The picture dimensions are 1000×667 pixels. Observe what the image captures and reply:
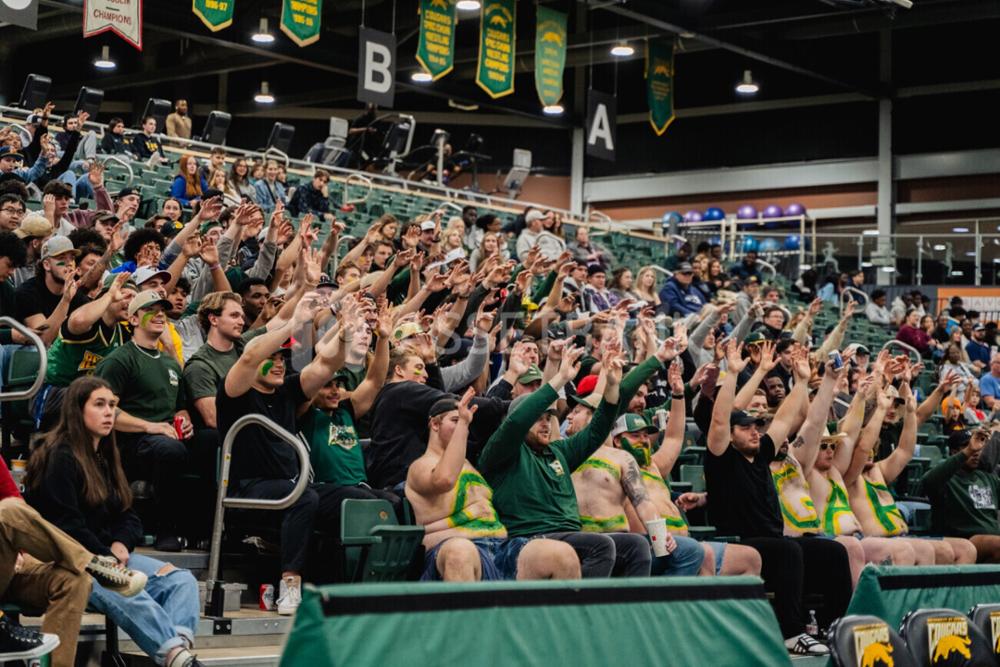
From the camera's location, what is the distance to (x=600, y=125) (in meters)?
22.2

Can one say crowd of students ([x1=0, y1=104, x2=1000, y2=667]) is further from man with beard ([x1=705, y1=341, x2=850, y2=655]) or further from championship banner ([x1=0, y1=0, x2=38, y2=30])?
championship banner ([x1=0, y1=0, x2=38, y2=30])

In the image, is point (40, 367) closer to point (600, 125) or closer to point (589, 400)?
point (589, 400)

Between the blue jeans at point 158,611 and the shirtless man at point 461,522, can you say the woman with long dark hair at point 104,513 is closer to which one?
the blue jeans at point 158,611

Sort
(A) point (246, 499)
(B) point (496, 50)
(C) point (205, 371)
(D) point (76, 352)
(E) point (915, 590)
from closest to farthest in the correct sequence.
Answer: (E) point (915, 590), (A) point (246, 499), (C) point (205, 371), (D) point (76, 352), (B) point (496, 50)

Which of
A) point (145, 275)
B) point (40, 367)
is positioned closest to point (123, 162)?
point (145, 275)

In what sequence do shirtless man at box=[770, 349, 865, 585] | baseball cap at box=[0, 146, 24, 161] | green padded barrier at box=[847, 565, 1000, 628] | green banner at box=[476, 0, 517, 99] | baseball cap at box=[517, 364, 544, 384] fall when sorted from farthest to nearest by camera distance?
green banner at box=[476, 0, 517, 99]
baseball cap at box=[0, 146, 24, 161]
shirtless man at box=[770, 349, 865, 585]
baseball cap at box=[517, 364, 544, 384]
green padded barrier at box=[847, 565, 1000, 628]

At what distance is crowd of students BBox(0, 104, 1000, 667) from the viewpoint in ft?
19.6

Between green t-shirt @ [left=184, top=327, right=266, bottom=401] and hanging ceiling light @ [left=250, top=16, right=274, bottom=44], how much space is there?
1908 cm

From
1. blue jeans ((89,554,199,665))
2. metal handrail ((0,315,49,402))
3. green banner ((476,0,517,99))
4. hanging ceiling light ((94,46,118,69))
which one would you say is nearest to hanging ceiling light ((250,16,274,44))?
hanging ceiling light ((94,46,118,69))

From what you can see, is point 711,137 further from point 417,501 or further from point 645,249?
point 417,501

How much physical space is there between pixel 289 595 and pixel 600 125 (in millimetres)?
16618

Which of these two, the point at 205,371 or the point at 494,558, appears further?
the point at 205,371

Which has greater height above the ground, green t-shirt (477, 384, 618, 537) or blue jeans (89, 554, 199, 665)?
green t-shirt (477, 384, 618, 537)

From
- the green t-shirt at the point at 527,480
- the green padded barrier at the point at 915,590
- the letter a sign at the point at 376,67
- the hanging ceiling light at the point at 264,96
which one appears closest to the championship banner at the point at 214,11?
the letter a sign at the point at 376,67
